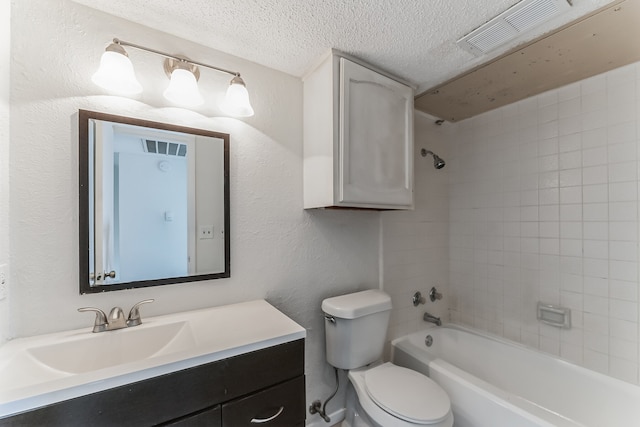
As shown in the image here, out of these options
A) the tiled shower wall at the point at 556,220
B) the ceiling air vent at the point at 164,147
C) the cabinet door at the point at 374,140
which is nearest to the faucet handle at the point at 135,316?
the ceiling air vent at the point at 164,147

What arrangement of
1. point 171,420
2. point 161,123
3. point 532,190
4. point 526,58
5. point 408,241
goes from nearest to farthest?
point 171,420 < point 161,123 < point 526,58 < point 532,190 < point 408,241

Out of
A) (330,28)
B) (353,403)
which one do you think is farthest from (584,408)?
(330,28)

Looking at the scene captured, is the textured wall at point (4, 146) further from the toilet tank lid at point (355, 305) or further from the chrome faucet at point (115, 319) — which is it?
the toilet tank lid at point (355, 305)

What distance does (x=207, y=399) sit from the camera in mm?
862

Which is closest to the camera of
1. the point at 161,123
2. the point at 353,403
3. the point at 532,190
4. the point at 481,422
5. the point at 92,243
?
the point at 92,243

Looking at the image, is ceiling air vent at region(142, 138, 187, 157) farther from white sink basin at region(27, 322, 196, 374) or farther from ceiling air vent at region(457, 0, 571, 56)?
ceiling air vent at region(457, 0, 571, 56)

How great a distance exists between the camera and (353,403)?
163 centimetres

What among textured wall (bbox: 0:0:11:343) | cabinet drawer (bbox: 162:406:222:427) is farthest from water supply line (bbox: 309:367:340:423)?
textured wall (bbox: 0:0:11:343)

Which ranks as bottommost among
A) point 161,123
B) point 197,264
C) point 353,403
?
point 353,403

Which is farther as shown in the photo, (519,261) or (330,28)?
(519,261)

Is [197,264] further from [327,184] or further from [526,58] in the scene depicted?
[526,58]

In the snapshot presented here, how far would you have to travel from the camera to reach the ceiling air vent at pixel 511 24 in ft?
3.53

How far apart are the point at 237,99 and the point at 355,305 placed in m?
1.23

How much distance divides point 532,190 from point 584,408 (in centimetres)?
131
